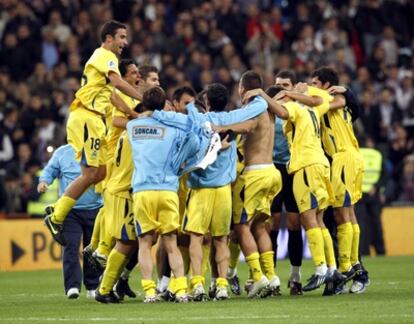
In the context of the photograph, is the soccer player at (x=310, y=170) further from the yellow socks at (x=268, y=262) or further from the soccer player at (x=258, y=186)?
the yellow socks at (x=268, y=262)

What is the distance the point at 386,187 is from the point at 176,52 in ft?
18.8

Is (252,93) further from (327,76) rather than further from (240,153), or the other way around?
(327,76)

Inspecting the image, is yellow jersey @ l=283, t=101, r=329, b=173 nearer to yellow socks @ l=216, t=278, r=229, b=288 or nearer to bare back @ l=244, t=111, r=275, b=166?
bare back @ l=244, t=111, r=275, b=166

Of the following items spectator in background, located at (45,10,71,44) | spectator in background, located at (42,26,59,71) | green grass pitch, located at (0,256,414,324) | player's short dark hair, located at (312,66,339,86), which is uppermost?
spectator in background, located at (45,10,71,44)

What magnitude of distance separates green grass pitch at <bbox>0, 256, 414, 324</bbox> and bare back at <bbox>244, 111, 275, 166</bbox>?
1.74 m

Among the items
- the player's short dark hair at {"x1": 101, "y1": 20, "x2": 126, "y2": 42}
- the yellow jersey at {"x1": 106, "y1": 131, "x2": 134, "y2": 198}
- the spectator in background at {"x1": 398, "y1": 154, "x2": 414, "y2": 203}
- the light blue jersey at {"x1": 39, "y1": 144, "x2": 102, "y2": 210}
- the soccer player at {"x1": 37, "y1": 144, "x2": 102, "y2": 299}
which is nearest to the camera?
the yellow jersey at {"x1": 106, "y1": 131, "x2": 134, "y2": 198}

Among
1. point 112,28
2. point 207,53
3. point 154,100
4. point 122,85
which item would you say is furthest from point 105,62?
point 207,53

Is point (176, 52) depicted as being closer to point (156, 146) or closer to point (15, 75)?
point (15, 75)

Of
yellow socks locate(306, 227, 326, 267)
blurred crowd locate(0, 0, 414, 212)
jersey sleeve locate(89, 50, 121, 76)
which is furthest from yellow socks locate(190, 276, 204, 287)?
blurred crowd locate(0, 0, 414, 212)

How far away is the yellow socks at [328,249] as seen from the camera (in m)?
17.4

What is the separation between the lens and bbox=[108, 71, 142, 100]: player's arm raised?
55.6 ft

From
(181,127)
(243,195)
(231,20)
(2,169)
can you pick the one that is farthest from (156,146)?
(231,20)

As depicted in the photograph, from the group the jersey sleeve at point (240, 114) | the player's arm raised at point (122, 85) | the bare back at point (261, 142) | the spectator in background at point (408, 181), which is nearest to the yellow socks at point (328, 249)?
the bare back at point (261, 142)

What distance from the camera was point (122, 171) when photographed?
17.0 meters
